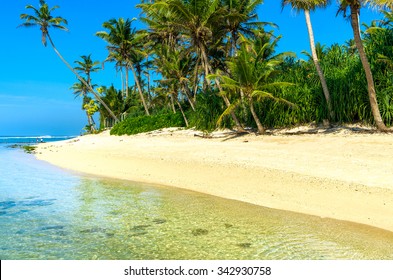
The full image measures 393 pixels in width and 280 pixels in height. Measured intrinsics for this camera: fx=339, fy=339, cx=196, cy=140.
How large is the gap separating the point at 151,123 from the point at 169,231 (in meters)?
23.8

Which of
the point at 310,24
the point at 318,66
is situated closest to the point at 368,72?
the point at 318,66

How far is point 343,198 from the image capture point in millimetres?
6621

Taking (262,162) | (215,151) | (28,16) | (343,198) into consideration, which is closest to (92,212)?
(343,198)

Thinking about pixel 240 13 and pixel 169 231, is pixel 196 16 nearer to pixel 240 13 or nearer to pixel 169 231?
pixel 240 13

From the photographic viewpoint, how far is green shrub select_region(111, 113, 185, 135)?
2822 centimetres

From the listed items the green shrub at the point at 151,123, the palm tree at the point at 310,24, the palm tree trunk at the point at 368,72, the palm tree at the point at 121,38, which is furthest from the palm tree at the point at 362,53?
the palm tree at the point at 121,38

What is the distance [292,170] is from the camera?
9430mm

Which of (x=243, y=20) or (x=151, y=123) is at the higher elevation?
(x=243, y=20)

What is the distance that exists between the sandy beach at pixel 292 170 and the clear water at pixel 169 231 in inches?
25.6

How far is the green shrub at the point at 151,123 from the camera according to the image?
92.6ft

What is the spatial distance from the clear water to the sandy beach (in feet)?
2.14

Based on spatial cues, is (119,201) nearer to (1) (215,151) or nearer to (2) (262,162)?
(2) (262,162)

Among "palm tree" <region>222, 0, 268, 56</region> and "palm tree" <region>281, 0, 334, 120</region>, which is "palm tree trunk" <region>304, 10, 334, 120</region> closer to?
"palm tree" <region>281, 0, 334, 120</region>

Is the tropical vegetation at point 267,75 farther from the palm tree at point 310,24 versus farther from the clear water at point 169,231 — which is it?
the clear water at point 169,231
